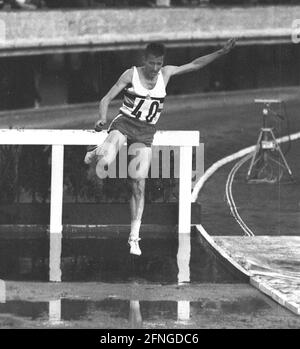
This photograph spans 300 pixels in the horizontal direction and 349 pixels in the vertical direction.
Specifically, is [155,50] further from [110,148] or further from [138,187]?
[138,187]

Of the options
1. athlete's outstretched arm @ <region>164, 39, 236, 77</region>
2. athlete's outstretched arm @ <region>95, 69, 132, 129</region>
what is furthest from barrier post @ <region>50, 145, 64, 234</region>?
athlete's outstretched arm @ <region>164, 39, 236, 77</region>

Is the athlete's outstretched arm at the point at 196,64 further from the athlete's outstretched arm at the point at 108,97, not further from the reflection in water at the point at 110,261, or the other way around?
the reflection in water at the point at 110,261

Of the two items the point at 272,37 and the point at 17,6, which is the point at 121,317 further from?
the point at 272,37

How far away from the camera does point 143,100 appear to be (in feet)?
48.5

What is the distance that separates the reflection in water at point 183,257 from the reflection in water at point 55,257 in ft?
4.06

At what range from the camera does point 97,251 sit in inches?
604

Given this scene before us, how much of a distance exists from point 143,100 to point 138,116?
22 centimetres

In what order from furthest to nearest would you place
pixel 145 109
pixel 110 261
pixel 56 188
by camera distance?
pixel 56 188 → pixel 145 109 → pixel 110 261

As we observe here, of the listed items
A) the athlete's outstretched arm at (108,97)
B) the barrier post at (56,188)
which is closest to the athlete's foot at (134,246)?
the athlete's outstretched arm at (108,97)

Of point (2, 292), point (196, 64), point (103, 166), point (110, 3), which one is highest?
point (110, 3)

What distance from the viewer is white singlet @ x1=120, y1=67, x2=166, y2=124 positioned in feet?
48.4

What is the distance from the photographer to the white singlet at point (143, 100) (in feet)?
48.4

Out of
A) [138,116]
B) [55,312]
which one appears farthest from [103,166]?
[55,312]
